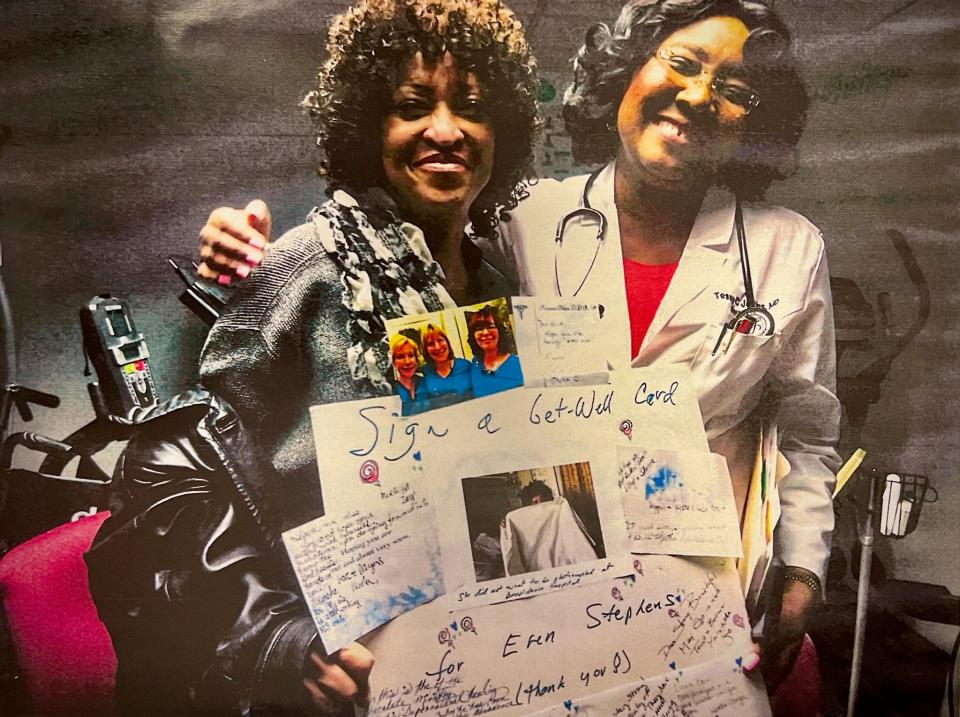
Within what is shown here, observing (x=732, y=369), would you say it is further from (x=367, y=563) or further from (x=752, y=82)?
(x=367, y=563)

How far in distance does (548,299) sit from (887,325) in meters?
0.57

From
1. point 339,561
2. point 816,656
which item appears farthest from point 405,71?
point 816,656

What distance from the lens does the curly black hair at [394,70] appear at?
1120 mm

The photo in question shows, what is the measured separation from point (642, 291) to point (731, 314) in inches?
5.9

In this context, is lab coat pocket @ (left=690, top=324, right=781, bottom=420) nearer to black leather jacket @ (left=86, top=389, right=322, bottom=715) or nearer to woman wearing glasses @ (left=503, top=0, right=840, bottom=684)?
woman wearing glasses @ (left=503, top=0, right=840, bottom=684)

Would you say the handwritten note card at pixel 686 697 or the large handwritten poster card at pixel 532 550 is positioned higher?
the large handwritten poster card at pixel 532 550

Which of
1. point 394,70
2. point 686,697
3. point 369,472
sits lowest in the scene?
point 686,697

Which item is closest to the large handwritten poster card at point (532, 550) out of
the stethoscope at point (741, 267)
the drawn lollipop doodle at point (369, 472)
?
the drawn lollipop doodle at point (369, 472)

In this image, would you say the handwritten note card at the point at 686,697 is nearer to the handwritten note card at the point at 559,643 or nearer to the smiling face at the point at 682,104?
the handwritten note card at the point at 559,643

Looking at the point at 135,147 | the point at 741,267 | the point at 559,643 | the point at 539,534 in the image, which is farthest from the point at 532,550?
the point at 135,147

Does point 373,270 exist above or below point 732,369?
above

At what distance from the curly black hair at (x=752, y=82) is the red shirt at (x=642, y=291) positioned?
175 mm

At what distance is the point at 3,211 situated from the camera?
1.13 metres

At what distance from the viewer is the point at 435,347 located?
1136mm
